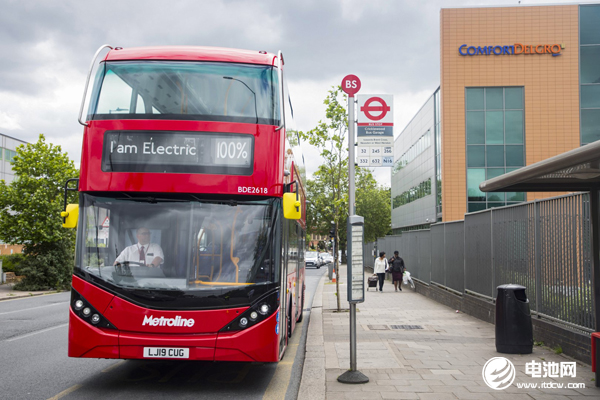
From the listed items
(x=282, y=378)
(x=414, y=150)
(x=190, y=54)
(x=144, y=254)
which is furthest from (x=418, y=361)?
(x=414, y=150)

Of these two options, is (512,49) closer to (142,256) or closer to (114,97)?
(114,97)

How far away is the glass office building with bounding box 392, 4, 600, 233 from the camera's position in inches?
1485

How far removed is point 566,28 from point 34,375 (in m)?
38.8

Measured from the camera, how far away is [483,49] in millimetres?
38312

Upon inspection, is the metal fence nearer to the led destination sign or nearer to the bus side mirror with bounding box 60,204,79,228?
the led destination sign

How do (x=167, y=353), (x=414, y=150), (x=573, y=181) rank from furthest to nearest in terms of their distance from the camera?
(x=414, y=150) < (x=573, y=181) < (x=167, y=353)

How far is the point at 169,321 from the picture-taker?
6617mm

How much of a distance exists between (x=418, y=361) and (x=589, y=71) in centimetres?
3568

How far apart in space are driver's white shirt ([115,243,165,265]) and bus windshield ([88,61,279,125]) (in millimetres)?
1500

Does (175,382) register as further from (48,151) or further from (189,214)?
(48,151)

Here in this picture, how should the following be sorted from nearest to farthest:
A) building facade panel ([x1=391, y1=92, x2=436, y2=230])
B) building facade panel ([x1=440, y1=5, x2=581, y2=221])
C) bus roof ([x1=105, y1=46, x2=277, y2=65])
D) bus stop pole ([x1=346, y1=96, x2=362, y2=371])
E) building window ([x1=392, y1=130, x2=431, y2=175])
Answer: bus stop pole ([x1=346, y1=96, x2=362, y2=371])
bus roof ([x1=105, y1=46, x2=277, y2=65])
building facade panel ([x1=440, y1=5, x2=581, y2=221])
building facade panel ([x1=391, y1=92, x2=436, y2=230])
building window ([x1=392, y1=130, x2=431, y2=175])

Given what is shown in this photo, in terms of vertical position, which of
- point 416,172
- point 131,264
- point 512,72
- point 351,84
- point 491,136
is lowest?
point 131,264

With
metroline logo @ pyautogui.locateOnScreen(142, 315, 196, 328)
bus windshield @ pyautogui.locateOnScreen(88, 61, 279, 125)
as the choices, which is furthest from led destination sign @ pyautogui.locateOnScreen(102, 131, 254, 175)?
metroline logo @ pyautogui.locateOnScreen(142, 315, 196, 328)

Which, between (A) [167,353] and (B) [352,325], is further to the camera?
(B) [352,325]
